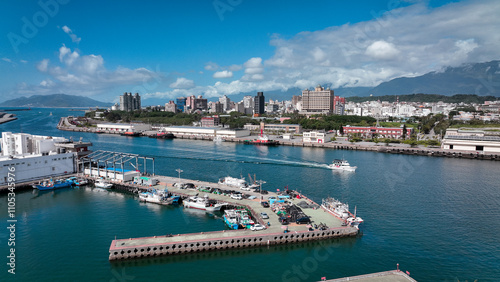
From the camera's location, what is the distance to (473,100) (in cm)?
14462

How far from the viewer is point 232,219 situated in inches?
554

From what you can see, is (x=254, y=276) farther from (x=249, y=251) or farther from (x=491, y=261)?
(x=491, y=261)

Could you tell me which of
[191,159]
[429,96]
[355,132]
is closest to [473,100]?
[429,96]

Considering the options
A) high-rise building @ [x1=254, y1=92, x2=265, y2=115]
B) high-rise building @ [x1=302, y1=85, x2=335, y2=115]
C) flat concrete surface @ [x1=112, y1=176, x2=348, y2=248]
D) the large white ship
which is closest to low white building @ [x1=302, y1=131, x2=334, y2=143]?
flat concrete surface @ [x1=112, y1=176, x2=348, y2=248]

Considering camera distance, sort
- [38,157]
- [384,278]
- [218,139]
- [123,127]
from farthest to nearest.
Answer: [123,127] → [218,139] → [38,157] → [384,278]

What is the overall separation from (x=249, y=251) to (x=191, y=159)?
781 inches

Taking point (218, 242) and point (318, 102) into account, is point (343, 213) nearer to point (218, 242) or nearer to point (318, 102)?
point (218, 242)

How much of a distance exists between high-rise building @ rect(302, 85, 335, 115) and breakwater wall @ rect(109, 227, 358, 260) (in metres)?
85.4

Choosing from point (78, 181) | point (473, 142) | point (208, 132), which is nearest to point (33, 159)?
point (78, 181)

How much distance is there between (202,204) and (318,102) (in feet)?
284

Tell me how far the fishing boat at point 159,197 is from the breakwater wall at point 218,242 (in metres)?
5.25

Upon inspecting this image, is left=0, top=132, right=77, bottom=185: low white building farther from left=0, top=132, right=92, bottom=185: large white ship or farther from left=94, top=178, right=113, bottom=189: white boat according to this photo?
left=94, top=178, right=113, bottom=189: white boat

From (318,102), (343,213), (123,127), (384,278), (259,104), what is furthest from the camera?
(259,104)

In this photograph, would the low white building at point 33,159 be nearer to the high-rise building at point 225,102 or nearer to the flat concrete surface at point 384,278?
the flat concrete surface at point 384,278
